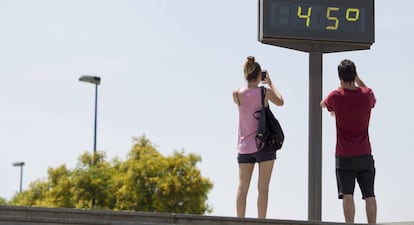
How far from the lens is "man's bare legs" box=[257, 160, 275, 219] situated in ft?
41.9

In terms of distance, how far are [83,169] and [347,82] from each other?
48891 mm

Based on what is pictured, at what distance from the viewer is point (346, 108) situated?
1254 cm

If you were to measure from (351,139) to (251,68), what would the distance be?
1305 millimetres

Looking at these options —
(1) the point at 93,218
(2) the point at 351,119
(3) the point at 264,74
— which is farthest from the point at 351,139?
(1) the point at 93,218

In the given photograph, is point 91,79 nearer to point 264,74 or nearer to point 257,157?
point 264,74

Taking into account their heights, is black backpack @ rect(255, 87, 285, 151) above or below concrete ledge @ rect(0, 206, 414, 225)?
above

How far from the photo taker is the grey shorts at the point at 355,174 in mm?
12492

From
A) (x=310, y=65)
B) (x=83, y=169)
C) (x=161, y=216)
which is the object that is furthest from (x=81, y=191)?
(x=161, y=216)

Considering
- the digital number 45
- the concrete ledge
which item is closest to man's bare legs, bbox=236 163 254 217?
the concrete ledge

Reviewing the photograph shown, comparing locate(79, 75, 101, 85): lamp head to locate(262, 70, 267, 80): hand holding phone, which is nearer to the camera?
locate(262, 70, 267, 80): hand holding phone

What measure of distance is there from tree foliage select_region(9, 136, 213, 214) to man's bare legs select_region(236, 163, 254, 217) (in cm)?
4046

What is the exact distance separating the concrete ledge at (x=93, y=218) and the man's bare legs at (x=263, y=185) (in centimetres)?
189

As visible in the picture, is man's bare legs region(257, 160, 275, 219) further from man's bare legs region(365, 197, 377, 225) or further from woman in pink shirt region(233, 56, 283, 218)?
man's bare legs region(365, 197, 377, 225)

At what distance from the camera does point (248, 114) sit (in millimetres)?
12805
